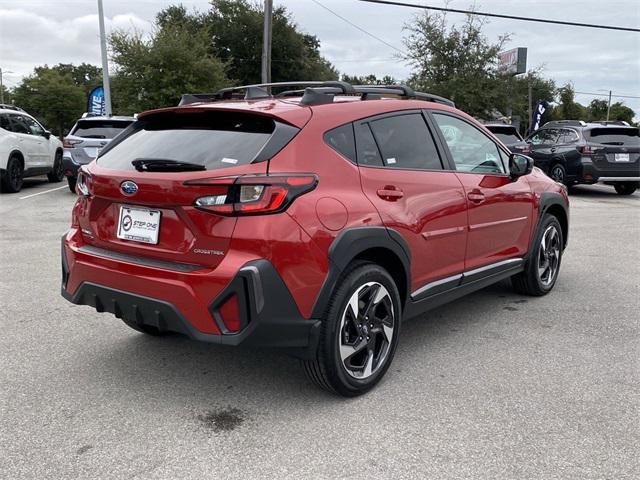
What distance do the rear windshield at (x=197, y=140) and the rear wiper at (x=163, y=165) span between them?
1.3 inches

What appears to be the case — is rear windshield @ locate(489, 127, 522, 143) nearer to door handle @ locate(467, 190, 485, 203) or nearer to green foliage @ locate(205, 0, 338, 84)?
door handle @ locate(467, 190, 485, 203)

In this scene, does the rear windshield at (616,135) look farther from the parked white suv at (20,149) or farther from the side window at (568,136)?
the parked white suv at (20,149)

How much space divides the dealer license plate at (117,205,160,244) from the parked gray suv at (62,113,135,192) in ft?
31.0

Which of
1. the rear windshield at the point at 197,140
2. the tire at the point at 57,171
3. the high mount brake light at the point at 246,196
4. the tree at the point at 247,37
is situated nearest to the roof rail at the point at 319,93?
the rear windshield at the point at 197,140

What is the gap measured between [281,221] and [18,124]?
12332 millimetres

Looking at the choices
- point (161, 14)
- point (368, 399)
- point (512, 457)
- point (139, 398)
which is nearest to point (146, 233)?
point (139, 398)

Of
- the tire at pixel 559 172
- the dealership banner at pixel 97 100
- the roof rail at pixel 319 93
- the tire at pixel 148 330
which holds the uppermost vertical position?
the dealership banner at pixel 97 100

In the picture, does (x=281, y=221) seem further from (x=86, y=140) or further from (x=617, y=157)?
(x=617, y=157)

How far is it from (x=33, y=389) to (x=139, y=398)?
629 mm

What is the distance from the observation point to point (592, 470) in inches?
102

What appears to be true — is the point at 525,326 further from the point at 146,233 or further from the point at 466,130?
the point at 146,233

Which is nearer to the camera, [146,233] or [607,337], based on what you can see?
[146,233]

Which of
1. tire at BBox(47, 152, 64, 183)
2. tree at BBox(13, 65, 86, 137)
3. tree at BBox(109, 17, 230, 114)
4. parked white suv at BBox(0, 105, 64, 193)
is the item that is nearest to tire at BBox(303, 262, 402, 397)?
parked white suv at BBox(0, 105, 64, 193)

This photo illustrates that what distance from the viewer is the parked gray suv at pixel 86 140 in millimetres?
12133
